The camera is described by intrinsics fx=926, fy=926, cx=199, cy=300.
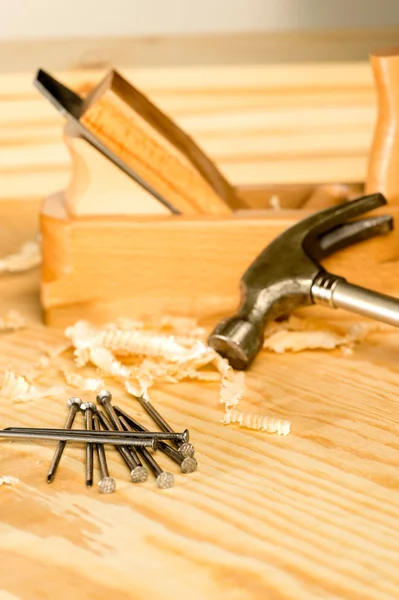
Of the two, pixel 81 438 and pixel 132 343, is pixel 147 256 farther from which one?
pixel 81 438

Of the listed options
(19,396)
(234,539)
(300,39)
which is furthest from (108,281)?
(300,39)

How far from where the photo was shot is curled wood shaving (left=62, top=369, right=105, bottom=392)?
1142mm

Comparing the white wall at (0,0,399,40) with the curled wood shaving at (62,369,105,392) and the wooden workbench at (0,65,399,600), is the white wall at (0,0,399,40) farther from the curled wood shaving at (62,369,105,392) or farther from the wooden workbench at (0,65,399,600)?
the curled wood shaving at (62,369,105,392)

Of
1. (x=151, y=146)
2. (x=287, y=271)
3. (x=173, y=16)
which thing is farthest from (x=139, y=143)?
(x=173, y=16)

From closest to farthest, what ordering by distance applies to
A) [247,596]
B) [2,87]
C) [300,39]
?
1. [247,596]
2. [2,87]
3. [300,39]

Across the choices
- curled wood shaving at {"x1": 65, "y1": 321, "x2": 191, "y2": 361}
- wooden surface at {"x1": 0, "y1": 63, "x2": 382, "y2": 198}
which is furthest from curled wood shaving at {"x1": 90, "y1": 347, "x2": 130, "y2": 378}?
wooden surface at {"x1": 0, "y1": 63, "x2": 382, "y2": 198}

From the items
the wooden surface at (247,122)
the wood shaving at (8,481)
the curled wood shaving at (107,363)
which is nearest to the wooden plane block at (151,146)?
the curled wood shaving at (107,363)

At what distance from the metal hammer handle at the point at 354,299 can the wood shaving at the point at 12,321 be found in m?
0.43

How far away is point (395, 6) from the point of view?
246cm

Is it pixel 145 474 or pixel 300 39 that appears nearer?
pixel 145 474

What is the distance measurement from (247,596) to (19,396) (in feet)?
1.50

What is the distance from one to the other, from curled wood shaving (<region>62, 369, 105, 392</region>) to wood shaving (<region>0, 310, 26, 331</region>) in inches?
7.5

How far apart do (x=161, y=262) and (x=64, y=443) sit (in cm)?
36

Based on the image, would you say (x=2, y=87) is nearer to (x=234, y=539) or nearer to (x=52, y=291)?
(x=52, y=291)
